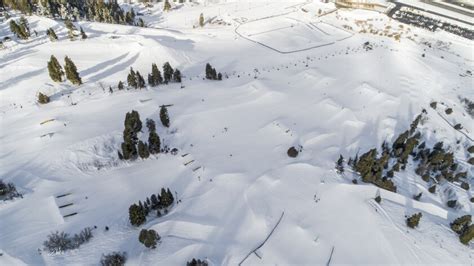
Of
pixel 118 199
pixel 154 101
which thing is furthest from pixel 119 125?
pixel 118 199

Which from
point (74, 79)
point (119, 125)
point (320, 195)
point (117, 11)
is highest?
point (117, 11)

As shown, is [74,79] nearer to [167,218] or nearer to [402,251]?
[167,218]

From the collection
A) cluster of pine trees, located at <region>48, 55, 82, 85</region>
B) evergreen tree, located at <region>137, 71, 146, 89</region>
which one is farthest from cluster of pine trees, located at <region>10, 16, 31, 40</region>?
evergreen tree, located at <region>137, 71, 146, 89</region>

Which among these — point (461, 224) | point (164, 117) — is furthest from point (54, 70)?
point (461, 224)

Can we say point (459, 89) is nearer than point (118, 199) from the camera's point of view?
No

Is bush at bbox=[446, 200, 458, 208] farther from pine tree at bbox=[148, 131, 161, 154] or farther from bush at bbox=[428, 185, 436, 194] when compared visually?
pine tree at bbox=[148, 131, 161, 154]

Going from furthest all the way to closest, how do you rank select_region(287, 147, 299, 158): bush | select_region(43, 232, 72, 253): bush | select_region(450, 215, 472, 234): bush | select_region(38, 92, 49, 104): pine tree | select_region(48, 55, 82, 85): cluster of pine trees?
select_region(48, 55, 82, 85): cluster of pine trees, select_region(38, 92, 49, 104): pine tree, select_region(287, 147, 299, 158): bush, select_region(450, 215, 472, 234): bush, select_region(43, 232, 72, 253): bush
